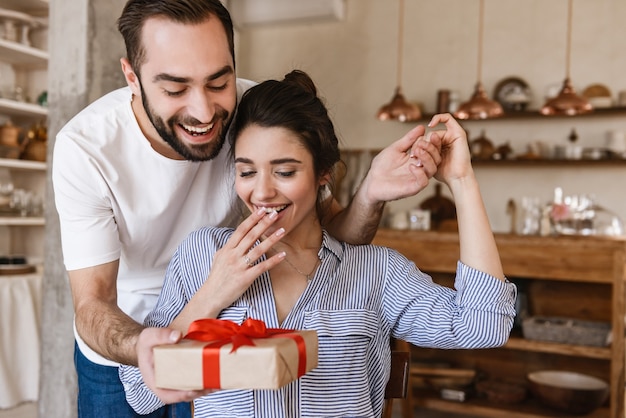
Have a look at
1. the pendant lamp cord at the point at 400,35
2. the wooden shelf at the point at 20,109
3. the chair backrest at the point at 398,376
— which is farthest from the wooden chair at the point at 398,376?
the pendant lamp cord at the point at 400,35

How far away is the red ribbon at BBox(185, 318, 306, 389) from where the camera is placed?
0.91 meters

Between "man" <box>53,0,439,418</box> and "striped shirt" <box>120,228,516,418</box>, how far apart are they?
17 cm

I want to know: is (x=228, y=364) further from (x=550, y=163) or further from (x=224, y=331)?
(x=550, y=163)

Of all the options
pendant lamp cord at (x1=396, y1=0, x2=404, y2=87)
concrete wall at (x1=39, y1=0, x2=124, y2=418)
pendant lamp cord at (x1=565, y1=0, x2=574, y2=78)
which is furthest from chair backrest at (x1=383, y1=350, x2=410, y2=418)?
pendant lamp cord at (x1=396, y1=0, x2=404, y2=87)

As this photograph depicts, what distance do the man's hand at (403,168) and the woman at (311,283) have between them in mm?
38

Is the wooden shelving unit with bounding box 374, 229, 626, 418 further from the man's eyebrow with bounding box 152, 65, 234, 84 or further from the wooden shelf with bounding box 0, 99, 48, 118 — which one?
the wooden shelf with bounding box 0, 99, 48, 118

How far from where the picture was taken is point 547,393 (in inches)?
130

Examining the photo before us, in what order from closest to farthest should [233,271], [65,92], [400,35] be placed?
1. [233,271]
2. [65,92]
3. [400,35]

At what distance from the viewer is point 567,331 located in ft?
11.1

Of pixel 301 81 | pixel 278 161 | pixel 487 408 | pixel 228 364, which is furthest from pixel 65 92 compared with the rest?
pixel 487 408

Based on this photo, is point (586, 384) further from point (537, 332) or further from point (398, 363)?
point (398, 363)

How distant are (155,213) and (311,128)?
0.49 metres

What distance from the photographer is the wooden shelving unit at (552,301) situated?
321 centimetres

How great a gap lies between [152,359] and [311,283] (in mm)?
391
